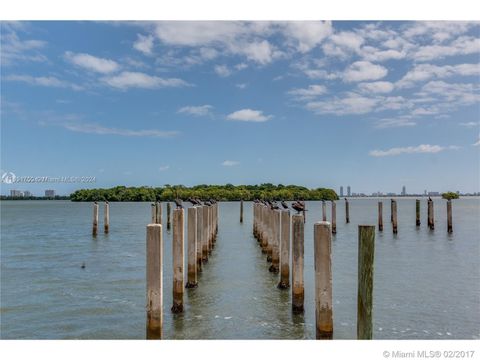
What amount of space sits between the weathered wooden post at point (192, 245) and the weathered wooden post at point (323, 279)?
4802mm

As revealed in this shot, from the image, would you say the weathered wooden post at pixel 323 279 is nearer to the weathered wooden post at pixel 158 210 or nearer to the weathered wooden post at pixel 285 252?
the weathered wooden post at pixel 285 252

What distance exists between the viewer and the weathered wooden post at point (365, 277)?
21.8 feet

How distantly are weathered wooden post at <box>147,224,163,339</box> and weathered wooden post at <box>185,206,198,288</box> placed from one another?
4.07 meters

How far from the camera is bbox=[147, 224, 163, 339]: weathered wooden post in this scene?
7371 mm

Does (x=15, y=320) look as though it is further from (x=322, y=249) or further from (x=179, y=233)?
(x=322, y=249)

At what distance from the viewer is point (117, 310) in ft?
34.4

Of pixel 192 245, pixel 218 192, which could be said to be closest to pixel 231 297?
pixel 192 245

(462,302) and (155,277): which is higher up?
(155,277)

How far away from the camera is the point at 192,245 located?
12.0 meters

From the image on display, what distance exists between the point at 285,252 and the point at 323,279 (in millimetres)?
4296

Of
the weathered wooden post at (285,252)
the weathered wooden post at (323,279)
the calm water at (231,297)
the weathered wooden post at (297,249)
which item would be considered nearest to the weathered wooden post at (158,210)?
the calm water at (231,297)
